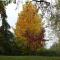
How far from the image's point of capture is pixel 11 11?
6277 mm

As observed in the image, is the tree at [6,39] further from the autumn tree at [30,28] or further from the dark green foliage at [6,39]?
the autumn tree at [30,28]

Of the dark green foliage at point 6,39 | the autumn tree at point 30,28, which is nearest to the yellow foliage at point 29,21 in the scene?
the autumn tree at point 30,28

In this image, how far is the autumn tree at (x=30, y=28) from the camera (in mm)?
6211

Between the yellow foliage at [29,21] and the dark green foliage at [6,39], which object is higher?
the yellow foliage at [29,21]

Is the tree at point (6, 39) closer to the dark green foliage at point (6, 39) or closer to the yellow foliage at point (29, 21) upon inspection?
the dark green foliage at point (6, 39)

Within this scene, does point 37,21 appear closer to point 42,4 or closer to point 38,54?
point 42,4

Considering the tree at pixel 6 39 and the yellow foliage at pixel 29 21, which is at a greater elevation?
the yellow foliage at pixel 29 21

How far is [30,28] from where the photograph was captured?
6.25 m

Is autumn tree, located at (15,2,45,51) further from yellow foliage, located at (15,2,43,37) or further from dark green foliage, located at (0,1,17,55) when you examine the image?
dark green foliage, located at (0,1,17,55)

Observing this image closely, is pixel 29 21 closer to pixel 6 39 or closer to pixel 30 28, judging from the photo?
pixel 30 28

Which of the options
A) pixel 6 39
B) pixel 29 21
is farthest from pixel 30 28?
pixel 6 39

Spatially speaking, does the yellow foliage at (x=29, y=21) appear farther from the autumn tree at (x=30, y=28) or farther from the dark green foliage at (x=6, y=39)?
the dark green foliage at (x=6, y=39)

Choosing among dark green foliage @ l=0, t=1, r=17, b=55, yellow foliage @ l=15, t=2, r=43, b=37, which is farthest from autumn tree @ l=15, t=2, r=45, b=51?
dark green foliage @ l=0, t=1, r=17, b=55

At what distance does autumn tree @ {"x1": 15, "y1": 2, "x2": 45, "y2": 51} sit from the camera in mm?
6211
